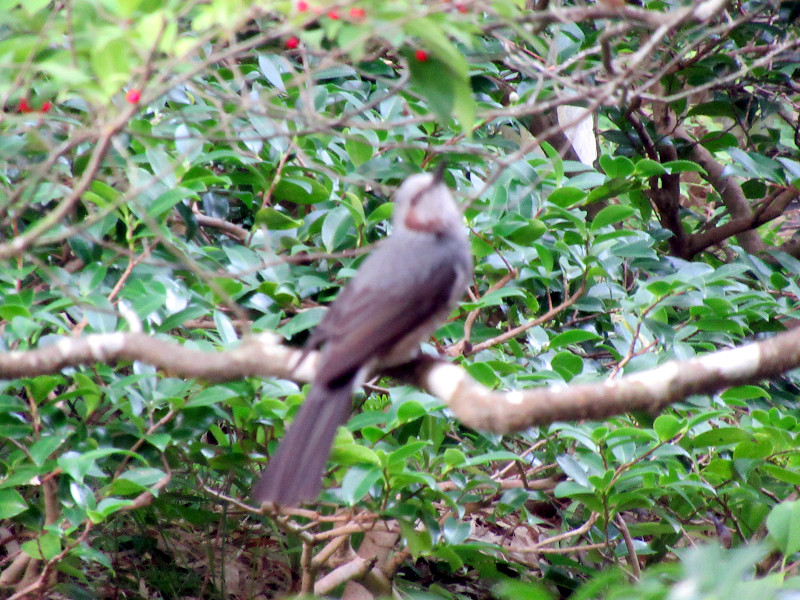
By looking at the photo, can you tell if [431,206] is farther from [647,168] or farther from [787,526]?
[787,526]

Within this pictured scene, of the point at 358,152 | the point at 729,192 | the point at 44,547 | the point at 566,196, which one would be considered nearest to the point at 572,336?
the point at 566,196

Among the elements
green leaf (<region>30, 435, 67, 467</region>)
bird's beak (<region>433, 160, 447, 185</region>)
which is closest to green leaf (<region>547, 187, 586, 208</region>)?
bird's beak (<region>433, 160, 447, 185</region>)

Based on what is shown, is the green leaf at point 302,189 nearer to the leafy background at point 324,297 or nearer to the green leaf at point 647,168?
the leafy background at point 324,297

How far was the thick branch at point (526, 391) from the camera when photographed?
2.17m

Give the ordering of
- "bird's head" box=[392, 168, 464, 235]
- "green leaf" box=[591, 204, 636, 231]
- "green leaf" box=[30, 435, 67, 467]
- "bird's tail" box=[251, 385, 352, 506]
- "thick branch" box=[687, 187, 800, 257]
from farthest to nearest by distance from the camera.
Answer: "thick branch" box=[687, 187, 800, 257] < "green leaf" box=[591, 204, 636, 231] < "bird's head" box=[392, 168, 464, 235] < "green leaf" box=[30, 435, 67, 467] < "bird's tail" box=[251, 385, 352, 506]

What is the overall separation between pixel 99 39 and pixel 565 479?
2.61 m

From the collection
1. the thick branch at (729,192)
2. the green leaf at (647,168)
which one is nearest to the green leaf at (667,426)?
the green leaf at (647,168)

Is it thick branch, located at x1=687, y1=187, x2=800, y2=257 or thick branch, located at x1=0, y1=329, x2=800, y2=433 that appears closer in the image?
thick branch, located at x1=0, y1=329, x2=800, y2=433

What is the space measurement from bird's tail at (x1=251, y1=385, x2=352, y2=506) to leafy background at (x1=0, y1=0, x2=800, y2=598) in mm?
241

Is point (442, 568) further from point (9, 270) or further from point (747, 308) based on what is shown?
point (9, 270)

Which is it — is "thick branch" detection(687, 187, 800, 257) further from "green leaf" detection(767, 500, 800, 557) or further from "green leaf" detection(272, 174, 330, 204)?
"green leaf" detection(767, 500, 800, 557)

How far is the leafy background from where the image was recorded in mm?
2473

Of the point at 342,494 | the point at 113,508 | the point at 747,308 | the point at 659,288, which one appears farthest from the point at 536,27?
the point at 113,508

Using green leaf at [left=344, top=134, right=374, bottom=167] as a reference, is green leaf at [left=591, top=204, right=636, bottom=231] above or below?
below
